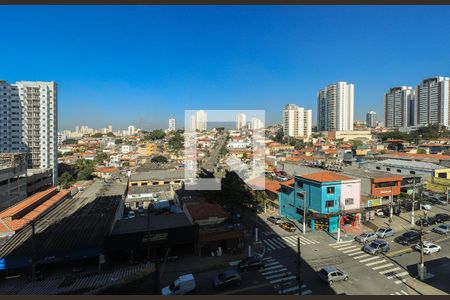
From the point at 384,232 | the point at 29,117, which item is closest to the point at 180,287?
the point at 384,232

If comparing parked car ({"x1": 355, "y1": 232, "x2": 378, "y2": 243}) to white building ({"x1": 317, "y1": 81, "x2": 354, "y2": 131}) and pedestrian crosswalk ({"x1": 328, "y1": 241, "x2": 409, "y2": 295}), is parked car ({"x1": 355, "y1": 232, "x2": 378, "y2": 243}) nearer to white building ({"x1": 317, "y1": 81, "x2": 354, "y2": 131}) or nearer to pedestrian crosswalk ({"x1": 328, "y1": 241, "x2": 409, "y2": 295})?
pedestrian crosswalk ({"x1": 328, "y1": 241, "x2": 409, "y2": 295})

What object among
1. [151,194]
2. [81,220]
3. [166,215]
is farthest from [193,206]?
[151,194]

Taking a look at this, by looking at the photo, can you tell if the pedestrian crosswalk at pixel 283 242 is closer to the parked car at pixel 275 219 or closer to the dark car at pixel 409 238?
the parked car at pixel 275 219

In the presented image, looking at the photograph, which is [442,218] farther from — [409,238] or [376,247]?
[376,247]

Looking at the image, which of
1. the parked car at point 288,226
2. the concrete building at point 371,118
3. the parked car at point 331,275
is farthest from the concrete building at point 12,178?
the concrete building at point 371,118

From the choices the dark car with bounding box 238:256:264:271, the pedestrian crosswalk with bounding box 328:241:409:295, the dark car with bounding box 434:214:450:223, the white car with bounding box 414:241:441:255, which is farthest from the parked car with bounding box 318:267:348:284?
the dark car with bounding box 434:214:450:223

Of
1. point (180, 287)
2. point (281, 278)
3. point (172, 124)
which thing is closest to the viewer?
point (180, 287)

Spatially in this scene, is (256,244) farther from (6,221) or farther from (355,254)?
(6,221)
